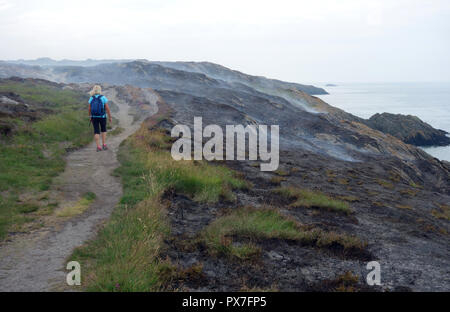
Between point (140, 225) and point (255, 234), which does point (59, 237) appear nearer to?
point (140, 225)

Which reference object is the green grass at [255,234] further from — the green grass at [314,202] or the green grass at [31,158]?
the green grass at [31,158]

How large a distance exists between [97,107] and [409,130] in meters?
64.4

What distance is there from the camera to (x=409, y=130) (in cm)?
6500

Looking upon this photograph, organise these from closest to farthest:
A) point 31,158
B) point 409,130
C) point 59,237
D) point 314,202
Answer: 1. point 59,237
2. point 31,158
3. point 314,202
4. point 409,130

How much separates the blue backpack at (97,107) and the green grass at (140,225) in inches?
72.0

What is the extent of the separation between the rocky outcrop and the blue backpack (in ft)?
202

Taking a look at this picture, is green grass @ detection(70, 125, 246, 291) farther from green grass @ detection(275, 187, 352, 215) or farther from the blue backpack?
green grass @ detection(275, 187, 352, 215)

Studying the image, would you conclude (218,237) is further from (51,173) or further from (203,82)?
(203,82)

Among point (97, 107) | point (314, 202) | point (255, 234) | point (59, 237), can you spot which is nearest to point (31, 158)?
point (97, 107)

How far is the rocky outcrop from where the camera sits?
6412 centimetres

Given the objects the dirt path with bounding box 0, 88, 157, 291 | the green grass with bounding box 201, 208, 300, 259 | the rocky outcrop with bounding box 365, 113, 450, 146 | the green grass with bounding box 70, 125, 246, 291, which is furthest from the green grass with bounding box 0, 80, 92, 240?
the rocky outcrop with bounding box 365, 113, 450, 146

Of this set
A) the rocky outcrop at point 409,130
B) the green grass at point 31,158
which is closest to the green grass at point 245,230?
the green grass at point 31,158
